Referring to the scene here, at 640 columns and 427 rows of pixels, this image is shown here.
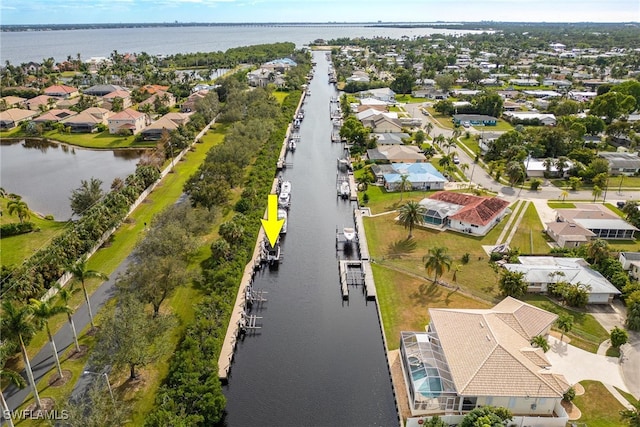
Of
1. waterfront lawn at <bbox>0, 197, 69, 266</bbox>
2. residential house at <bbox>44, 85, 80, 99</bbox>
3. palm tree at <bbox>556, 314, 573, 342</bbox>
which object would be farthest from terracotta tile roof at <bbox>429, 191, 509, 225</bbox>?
residential house at <bbox>44, 85, 80, 99</bbox>

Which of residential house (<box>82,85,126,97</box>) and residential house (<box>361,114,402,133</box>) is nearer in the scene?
residential house (<box>361,114,402,133</box>)

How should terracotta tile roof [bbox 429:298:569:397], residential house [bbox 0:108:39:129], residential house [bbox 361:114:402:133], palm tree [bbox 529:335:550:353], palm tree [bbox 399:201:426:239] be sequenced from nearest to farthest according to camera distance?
terracotta tile roof [bbox 429:298:569:397] → palm tree [bbox 529:335:550:353] → palm tree [bbox 399:201:426:239] → residential house [bbox 361:114:402:133] → residential house [bbox 0:108:39:129]

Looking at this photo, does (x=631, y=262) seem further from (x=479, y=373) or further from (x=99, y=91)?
(x=99, y=91)

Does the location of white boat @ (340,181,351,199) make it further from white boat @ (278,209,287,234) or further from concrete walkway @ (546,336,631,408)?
Answer: concrete walkway @ (546,336,631,408)

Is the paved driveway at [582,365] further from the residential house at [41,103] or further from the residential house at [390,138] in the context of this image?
the residential house at [41,103]

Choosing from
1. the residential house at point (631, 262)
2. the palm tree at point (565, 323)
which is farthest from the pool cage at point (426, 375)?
the residential house at point (631, 262)

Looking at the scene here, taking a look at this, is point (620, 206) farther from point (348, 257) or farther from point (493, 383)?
point (493, 383)
